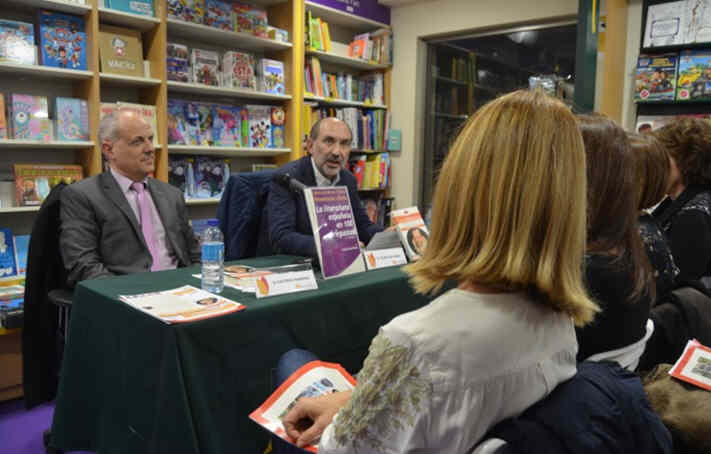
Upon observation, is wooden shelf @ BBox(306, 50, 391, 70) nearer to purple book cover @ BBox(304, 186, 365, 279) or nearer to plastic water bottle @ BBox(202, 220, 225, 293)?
purple book cover @ BBox(304, 186, 365, 279)

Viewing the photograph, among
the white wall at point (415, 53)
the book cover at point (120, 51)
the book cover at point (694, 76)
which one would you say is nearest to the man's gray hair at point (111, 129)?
the book cover at point (120, 51)

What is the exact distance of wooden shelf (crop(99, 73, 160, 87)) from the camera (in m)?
3.39

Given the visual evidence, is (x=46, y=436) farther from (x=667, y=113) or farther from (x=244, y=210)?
(x=667, y=113)

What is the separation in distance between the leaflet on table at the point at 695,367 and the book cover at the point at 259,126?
3.53 m

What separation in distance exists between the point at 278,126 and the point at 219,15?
985 millimetres

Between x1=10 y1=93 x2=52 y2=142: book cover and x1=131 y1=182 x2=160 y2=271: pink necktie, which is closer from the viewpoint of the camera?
x1=131 y1=182 x2=160 y2=271: pink necktie

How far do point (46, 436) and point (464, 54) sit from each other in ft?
15.5

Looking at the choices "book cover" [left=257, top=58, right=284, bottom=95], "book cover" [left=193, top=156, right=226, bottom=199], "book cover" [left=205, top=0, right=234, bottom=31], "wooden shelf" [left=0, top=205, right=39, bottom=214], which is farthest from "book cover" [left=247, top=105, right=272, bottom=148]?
"wooden shelf" [left=0, top=205, right=39, bottom=214]

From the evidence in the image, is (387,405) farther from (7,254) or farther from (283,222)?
(7,254)

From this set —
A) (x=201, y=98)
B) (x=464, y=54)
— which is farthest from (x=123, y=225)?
(x=464, y=54)

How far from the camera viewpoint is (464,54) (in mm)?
5305

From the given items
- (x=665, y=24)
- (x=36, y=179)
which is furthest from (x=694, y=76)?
(x=36, y=179)

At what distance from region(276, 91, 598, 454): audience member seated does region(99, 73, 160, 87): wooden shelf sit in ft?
10.4

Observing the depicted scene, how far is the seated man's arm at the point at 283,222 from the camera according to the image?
2.39 metres
